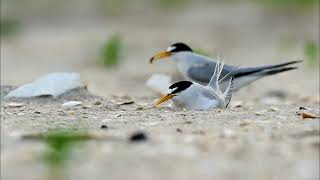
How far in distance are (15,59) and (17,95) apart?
525cm

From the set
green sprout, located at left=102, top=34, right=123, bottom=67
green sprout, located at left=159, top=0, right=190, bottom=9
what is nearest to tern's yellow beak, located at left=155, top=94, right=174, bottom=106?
green sprout, located at left=102, top=34, right=123, bottom=67

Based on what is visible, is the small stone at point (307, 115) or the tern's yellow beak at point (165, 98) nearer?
the small stone at point (307, 115)

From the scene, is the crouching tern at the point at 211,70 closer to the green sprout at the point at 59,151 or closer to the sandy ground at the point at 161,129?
the sandy ground at the point at 161,129

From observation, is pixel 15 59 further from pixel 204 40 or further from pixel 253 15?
pixel 253 15

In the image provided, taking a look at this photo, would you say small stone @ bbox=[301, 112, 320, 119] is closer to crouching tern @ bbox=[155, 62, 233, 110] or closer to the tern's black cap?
crouching tern @ bbox=[155, 62, 233, 110]

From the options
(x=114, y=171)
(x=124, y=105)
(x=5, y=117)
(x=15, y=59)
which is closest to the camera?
(x=114, y=171)

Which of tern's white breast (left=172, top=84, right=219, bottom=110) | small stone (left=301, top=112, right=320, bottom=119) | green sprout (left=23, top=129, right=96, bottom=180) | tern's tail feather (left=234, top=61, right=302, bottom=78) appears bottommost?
green sprout (left=23, top=129, right=96, bottom=180)

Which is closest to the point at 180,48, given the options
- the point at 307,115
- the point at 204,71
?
the point at 204,71

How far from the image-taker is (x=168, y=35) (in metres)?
13.8

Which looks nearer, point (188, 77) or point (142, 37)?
point (188, 77)

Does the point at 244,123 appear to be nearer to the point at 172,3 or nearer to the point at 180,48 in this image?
the point at 180,48

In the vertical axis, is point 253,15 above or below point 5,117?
above

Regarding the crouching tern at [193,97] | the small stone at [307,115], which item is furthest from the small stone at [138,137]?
the crouching tern at [193,97]

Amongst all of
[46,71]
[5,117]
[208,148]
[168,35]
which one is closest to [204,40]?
[168,35]
